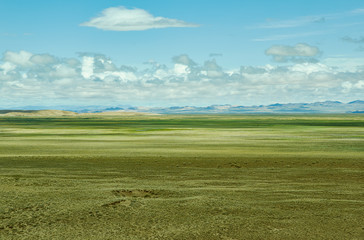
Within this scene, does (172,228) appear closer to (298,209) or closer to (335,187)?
(298,209)

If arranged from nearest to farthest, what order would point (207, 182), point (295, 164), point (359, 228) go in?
1. point (359, 228)
2. point (207, 182)
3. point (295, 164)

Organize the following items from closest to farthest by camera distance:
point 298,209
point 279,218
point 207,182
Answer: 1. point 279,218
2. point 298,209
3. point 207,182

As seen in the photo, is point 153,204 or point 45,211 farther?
point 153,204

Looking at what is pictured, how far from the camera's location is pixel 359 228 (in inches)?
476

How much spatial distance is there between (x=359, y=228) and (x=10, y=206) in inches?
441

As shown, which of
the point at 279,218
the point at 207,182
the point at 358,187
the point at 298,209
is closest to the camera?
the point at 279,218

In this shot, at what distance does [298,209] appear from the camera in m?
14.2

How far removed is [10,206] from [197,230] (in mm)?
6795

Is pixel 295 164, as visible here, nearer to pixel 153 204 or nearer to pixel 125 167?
pixel 125 167

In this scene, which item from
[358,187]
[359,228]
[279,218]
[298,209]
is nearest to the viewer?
[359,228]

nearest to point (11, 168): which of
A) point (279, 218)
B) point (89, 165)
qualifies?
point (89, 165)

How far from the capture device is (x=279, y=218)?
13.2 m

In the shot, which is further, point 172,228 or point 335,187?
point 335,187

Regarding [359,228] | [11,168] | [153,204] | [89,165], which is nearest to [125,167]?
[89,165]
